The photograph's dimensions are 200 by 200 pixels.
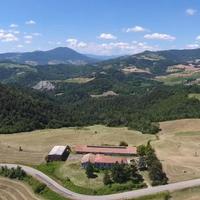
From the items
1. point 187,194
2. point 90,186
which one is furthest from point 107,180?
point 187,194

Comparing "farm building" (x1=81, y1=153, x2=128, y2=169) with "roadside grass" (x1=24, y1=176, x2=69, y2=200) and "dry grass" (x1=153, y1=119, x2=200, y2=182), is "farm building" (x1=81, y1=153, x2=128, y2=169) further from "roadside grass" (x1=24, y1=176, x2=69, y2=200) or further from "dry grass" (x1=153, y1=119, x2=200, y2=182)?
Answer: "roadside grass" (x1=24, y1=176, x2=69, y2=200)

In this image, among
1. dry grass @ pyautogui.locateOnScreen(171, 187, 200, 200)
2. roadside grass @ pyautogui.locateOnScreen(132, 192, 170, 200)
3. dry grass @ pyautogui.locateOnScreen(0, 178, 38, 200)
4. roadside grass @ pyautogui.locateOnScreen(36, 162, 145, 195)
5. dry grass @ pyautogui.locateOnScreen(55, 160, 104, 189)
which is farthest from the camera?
dry grass @ pyautogui.locateOnScreen(55, 160, 104, 189)

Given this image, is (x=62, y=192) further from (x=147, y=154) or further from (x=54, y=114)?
(x=54, y=114)

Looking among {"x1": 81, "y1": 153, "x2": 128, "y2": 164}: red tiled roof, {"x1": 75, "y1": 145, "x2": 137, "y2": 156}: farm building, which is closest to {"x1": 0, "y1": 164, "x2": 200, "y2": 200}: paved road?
{"x1": 81, "y1": 153, "x2": 128, "y2": 164}: red tiled roof

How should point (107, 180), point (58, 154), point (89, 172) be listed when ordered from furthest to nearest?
point (58, 154) → point (89, 172) → point (107, 180)

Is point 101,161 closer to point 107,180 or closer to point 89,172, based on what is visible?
point 89,172

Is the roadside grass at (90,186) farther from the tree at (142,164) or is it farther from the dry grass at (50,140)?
the dry grass at (50,140)

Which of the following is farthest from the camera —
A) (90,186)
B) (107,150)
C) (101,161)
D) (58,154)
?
(107,150)
